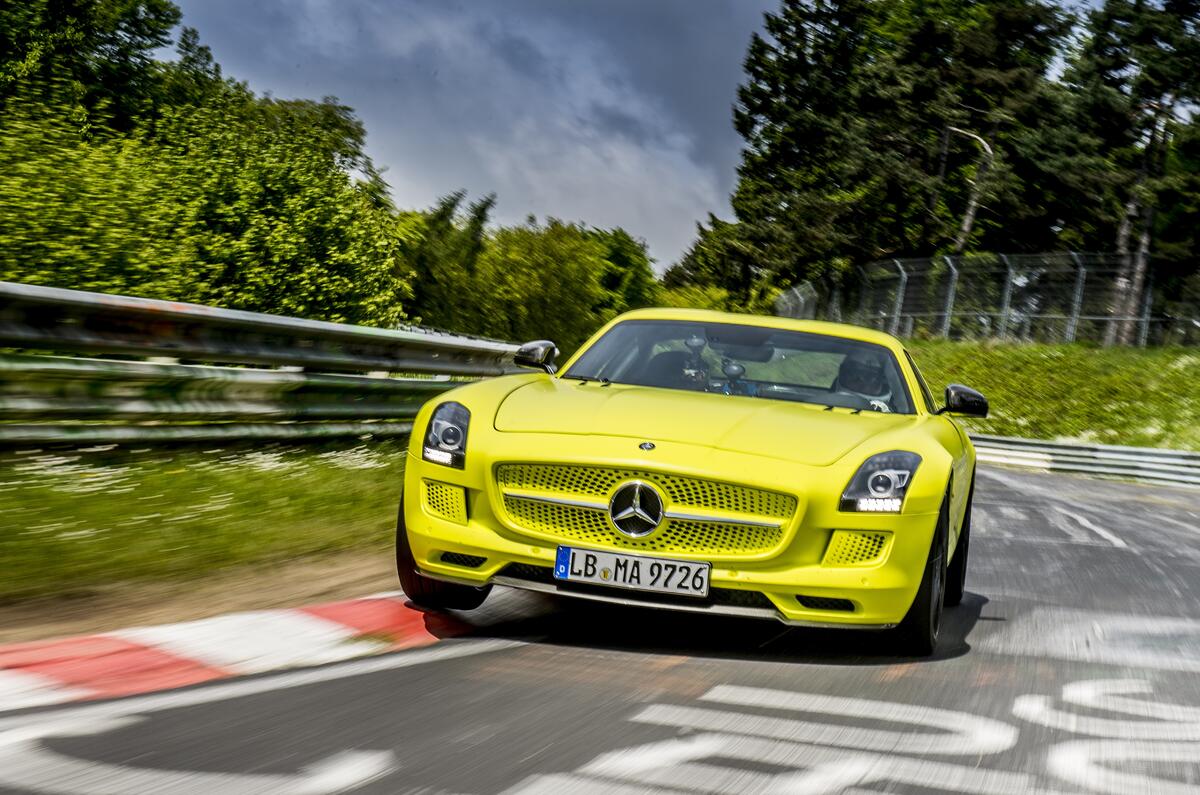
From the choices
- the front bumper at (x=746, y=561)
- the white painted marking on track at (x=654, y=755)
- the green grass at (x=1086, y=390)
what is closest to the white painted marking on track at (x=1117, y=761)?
the white painted marking on track at (x=654, y=755)

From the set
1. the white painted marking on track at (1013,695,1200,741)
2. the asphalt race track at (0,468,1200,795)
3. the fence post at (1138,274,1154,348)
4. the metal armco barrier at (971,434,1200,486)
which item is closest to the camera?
the asphalt race track at (0,468,1200,795)

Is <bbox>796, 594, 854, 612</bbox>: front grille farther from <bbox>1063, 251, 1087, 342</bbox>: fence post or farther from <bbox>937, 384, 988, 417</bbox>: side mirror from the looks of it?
<bbox>1063, 251, 1087, 342</bbox>: fence post

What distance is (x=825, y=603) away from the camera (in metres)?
5.20

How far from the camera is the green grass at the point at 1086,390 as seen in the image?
35.3m

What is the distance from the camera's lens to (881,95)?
4991 centimetres

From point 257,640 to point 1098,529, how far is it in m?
9.85

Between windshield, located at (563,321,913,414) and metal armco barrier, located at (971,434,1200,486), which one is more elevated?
windshield, located at (563,321,913,414)

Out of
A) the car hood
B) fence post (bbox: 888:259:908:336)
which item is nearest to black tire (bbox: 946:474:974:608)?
the car hood

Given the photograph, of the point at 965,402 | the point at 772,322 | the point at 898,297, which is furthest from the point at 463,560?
the point at 898,297

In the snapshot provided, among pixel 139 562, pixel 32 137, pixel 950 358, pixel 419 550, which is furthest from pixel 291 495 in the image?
pixel 950 358

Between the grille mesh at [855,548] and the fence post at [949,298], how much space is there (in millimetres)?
36261

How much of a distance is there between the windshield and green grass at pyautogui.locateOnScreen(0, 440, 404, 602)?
5.74 feet

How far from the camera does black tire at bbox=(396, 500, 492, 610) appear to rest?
562 cm

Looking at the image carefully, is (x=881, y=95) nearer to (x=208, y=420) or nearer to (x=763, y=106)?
(x=763, y=106)
